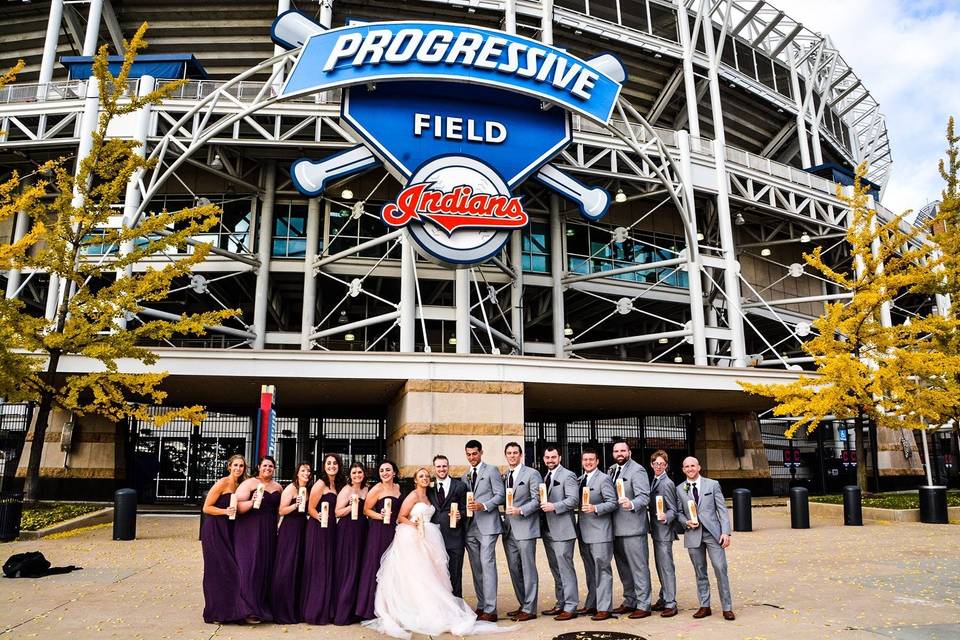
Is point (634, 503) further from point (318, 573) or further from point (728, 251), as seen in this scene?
point (728, 251)

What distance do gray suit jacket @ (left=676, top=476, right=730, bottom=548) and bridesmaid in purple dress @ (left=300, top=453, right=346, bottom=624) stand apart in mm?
3931

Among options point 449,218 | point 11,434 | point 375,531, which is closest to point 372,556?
point 375,531

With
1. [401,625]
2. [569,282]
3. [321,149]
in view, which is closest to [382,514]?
[401,625]

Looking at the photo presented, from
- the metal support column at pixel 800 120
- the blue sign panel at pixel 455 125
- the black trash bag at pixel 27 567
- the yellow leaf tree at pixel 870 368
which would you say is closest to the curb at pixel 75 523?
the black trash bag at pixel 27 567

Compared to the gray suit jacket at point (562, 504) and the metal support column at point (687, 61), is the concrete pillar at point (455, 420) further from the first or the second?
the metal support column at point (687, 61)

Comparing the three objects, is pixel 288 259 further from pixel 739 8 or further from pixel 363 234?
pixel 739 8

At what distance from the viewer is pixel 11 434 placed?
2562 cm

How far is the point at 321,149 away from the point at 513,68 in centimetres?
840

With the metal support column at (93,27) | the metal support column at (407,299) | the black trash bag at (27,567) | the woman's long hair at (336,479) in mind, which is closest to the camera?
the woman's long hair at (336,479)

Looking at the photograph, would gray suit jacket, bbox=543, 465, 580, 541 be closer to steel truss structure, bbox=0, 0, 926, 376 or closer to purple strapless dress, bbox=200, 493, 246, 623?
purple strapless dress, bbox=200, 493, 246, 623

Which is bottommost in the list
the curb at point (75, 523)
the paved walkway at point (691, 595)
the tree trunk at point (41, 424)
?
the paved walkway at point (691, 595)

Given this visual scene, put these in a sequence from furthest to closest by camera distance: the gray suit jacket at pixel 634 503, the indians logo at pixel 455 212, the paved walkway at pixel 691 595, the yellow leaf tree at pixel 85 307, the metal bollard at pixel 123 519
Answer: the indians logo at pixel 455 212
the yellow leaf tree at pixel 85 307
the metal bollard at pixel 123 519
the gray suit jacket at pixel 634 503
the paved walkway at pixel 691 595

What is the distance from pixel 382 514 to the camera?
8148mm

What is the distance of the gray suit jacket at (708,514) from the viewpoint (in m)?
8.00
